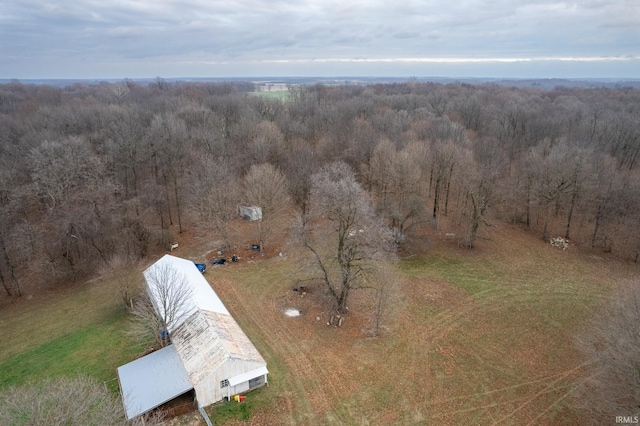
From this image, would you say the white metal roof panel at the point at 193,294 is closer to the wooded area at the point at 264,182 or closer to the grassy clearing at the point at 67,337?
the grassy clearing at the point at 67,337

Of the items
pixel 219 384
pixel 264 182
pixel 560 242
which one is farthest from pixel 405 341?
pixel 560 242

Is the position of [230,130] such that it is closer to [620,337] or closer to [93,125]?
[93,125]

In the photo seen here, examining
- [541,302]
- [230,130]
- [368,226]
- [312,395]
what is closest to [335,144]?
[230,130]

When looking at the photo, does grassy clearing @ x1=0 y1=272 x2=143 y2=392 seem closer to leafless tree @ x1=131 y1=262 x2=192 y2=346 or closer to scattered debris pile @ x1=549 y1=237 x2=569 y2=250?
leafless tree @ x1=131 y1=262 x2=192 y2=346

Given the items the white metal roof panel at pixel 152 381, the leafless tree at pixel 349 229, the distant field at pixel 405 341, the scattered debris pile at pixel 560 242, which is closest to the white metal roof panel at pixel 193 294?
the distant field at pixel 405 341

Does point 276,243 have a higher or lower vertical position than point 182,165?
lower

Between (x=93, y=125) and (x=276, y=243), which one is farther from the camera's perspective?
(x=93, y=125)

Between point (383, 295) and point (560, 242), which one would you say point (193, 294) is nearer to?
point (383, 295)
